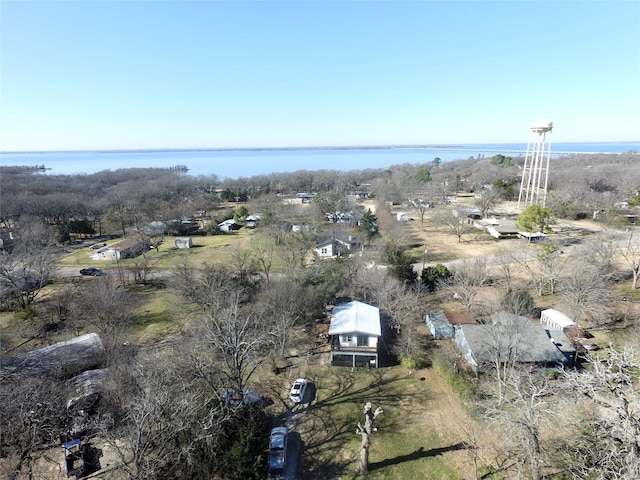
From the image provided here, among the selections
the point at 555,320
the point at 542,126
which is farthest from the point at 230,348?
the point at 542,126

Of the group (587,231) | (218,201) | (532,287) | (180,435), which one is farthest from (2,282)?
(587,231)

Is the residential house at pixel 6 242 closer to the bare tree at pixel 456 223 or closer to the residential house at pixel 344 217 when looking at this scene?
the residential house at pixel 344 217

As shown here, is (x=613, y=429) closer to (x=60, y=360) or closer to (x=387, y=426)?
(x=387, y=426)

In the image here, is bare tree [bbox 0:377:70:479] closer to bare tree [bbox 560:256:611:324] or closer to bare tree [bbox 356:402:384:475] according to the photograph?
bare tree [bbox 356:402:384:475]

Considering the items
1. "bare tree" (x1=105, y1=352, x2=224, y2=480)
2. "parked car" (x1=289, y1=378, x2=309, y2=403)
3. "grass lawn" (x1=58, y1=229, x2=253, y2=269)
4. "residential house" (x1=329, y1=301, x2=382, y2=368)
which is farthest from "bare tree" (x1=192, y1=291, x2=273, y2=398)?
"grass lawn" (x1=58, y1=229, x2=253, y2=269)

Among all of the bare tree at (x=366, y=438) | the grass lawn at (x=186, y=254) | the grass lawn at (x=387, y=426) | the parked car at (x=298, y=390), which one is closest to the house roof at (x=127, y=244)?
the grass lawn at (x=186, y=254)
